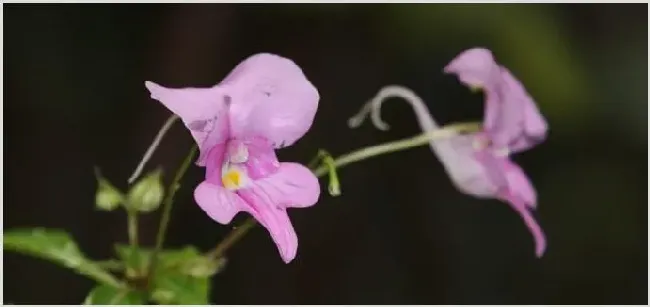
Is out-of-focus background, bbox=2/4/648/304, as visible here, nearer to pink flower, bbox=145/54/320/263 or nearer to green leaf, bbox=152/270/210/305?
green leaf, bbox=152/270/210/305

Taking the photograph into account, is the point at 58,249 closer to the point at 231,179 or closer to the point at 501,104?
the point at 231,179

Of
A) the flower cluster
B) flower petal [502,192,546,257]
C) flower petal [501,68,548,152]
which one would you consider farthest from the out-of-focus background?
the flower cluster

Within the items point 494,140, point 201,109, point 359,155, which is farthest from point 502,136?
point 201,109

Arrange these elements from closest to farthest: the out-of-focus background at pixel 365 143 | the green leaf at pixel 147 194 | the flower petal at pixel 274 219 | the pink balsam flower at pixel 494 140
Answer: the flower petal at pixel 274 219 < the green leaf at pixel 147 194 < the pink balsam flower at pixel 494 140 < the out-of-focus background at pixel 365 143

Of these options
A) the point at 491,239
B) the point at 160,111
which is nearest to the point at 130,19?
the point at 160,111

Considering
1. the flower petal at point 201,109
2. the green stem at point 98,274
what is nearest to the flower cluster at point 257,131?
the flower petal at point 201,109

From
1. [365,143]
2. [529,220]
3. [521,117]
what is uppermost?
[521,117]

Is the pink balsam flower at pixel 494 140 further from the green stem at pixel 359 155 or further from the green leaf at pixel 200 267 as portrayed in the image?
the green leaf at pixel 200 267
